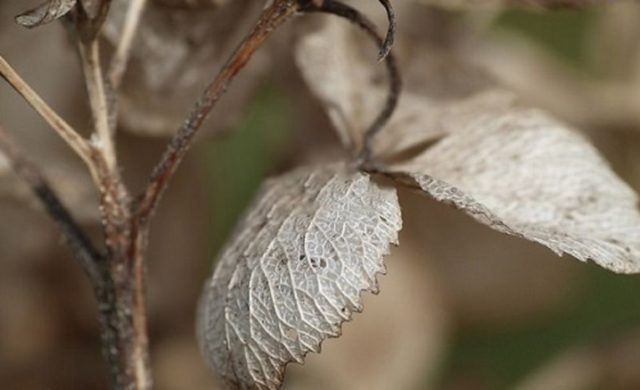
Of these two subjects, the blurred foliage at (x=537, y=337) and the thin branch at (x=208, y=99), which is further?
the blurred foliage at (x=537, y=337)

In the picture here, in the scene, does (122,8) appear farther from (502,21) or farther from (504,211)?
(502,21)

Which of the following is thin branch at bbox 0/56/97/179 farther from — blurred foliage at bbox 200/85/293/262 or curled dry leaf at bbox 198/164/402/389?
blurred foliage at bbox 200/85/293/262

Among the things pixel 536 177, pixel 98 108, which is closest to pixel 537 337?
pixel 536 177

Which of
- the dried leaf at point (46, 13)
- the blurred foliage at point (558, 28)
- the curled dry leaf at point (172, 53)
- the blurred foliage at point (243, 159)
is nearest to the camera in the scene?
the dried leaf at point (46, 13)

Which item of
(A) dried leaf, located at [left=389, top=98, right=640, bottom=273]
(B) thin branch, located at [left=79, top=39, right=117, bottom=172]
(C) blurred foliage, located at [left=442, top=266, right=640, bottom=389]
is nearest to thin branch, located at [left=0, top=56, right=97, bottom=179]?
(B) thin branch, located at [left=79, top=39, right=117, bottom=172]

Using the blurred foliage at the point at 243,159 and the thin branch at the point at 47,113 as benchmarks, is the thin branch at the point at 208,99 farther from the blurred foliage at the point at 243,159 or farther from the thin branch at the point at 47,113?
the blurred foliage at the point at 243,159

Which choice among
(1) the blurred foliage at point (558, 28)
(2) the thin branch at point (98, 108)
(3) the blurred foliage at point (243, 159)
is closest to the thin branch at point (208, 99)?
(2) the thin branch at point (98, 108)

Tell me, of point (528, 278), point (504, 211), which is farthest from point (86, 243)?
point (528, 278)

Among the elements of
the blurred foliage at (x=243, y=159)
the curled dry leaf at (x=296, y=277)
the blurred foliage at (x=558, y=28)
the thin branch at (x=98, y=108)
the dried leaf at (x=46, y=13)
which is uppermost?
the dried leaf at (x=46, y=13)
